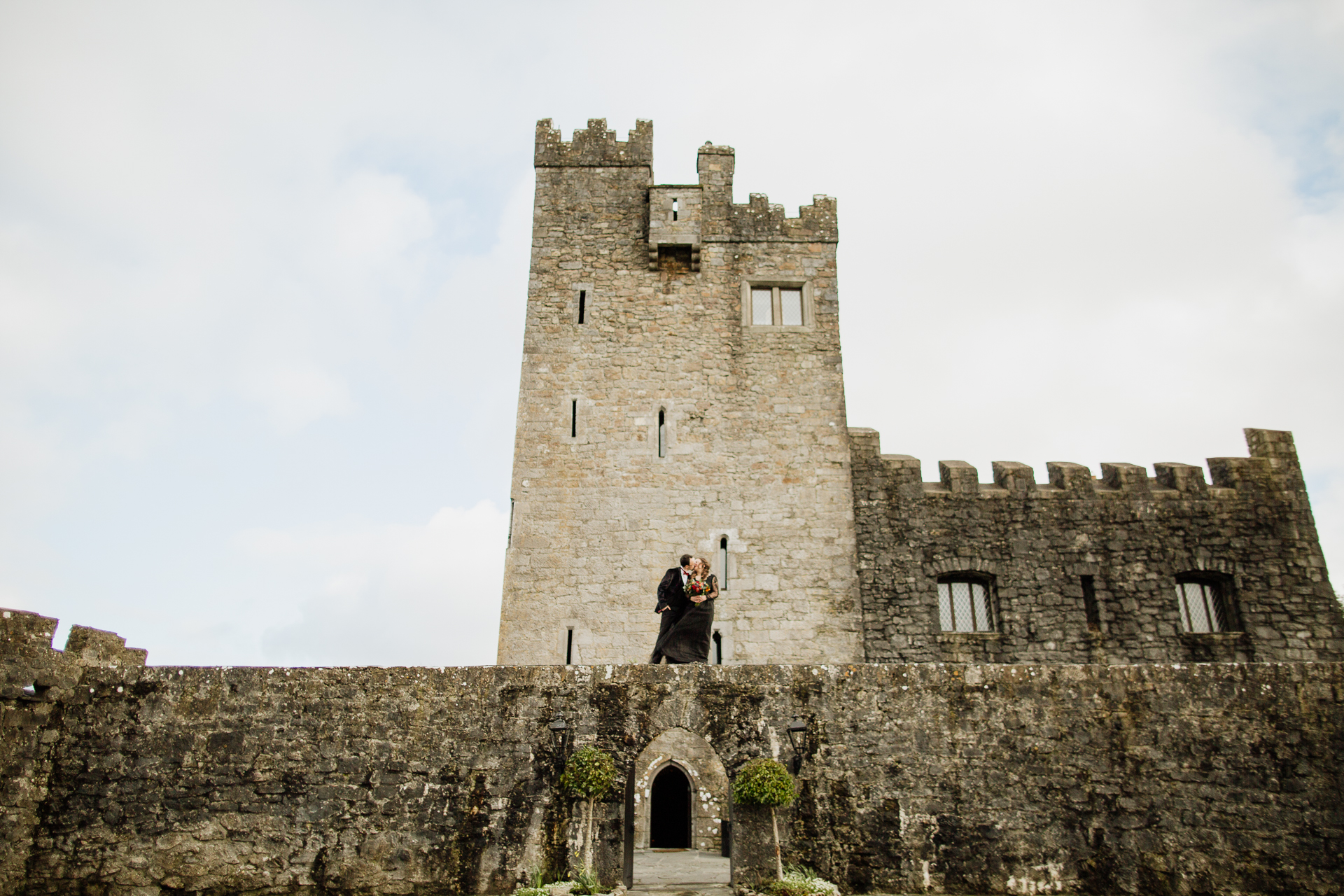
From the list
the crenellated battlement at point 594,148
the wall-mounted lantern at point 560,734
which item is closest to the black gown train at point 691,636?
the wall-mounted lantern at point 560,734

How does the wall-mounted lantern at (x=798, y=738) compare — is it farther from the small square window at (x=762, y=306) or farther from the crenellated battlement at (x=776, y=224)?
the crenellated battlement at (x=776, y=224)

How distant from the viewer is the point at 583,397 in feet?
52.8

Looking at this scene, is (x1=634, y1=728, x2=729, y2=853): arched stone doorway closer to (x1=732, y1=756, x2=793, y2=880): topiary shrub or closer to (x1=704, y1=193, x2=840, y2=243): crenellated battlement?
(x1=732, y1=756, x2=793, y2=880): topiary shrub

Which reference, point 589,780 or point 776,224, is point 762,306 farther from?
point 589,780

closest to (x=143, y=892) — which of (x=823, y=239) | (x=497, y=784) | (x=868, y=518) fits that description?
(x=497, y=784)

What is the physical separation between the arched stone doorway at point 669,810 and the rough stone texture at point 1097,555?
5.12 metres

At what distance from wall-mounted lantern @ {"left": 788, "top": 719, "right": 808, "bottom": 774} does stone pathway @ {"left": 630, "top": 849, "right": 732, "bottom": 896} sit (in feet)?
4.17

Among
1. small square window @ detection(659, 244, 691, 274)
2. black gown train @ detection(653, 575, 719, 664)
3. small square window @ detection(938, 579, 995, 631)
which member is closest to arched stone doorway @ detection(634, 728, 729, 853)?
small square window @ detection(938, 579, 995, 631)

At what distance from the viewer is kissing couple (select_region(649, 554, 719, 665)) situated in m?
9.18

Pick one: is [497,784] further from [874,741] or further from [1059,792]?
[1059,792]

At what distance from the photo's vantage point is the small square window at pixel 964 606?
14.9 metres

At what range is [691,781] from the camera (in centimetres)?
1459

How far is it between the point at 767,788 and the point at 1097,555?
1062 centimetres

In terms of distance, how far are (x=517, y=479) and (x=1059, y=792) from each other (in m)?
10.6
